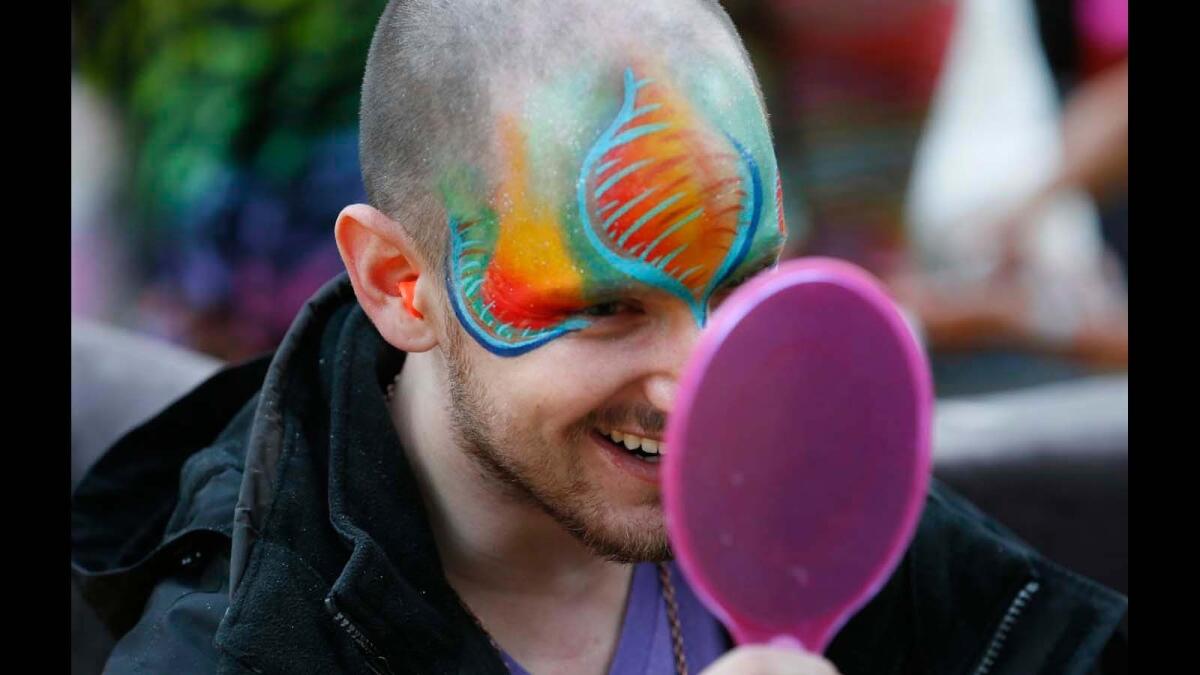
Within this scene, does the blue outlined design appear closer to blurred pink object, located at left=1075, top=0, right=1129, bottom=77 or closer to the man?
the man

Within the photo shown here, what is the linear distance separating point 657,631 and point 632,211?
26.0 inches

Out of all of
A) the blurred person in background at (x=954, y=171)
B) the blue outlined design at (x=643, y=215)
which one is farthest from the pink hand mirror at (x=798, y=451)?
the blurred person in background at (x=954, y=171)

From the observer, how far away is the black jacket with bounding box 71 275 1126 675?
5.90 ft

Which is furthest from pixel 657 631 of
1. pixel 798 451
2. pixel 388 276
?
pixel 798 451

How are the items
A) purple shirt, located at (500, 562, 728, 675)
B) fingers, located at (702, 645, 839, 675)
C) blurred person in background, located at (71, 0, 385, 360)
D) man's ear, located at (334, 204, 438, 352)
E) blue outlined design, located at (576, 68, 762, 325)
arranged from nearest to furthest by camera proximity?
fingers, located at (702, 645, 839, 675), blue outlined design, located at (576, 68, 762, 325), man's ear, located at (334, 204, 438, 352), purple shirt, located at (500, 562, 728, 675), blurred person in background, located at (71, 0, 385, 360)

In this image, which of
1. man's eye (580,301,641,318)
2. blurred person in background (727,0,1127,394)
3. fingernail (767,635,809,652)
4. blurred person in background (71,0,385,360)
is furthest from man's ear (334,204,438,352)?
blurred person in background (727,0,1127,394)

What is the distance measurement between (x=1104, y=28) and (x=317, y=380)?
253cm

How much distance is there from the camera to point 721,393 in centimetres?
136

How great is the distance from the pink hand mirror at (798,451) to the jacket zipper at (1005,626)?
2.24 ft

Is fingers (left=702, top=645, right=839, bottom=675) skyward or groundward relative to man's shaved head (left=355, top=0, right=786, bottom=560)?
groundward

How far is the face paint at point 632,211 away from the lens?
5.39 ft

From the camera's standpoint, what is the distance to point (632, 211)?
164 centimetres

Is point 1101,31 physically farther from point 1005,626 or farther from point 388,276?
point 388,276

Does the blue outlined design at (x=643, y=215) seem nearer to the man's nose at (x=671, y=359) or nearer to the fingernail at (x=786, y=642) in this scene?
the man's nose at (x=671, y=359)
